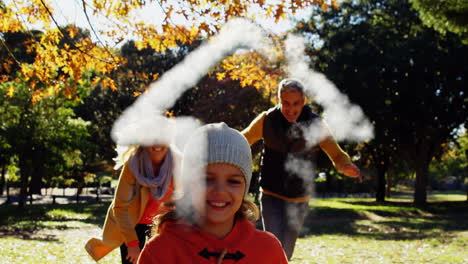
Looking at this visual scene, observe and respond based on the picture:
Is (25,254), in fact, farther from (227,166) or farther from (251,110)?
(251,110)

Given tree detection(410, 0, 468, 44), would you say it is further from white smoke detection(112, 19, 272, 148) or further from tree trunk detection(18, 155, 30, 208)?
tree trunk detection(18, 155, 30, 208)

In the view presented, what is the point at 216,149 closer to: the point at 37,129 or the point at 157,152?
the point at 157,152

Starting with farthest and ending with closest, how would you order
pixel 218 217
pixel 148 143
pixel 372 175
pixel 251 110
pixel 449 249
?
pixel 372 175 < pixel 251 110 < pixel 449 249 < pixel 148 143 < pixel 218 217

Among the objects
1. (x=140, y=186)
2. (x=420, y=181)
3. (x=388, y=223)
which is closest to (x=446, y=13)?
(x=388, y=223)

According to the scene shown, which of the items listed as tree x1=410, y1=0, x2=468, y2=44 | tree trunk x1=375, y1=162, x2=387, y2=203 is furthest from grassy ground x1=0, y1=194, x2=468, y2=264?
tree trunk x1=375, y1=162, x2=387, y2=203

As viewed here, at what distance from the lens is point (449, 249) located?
12.0 meters

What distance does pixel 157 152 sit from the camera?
4441 millimetres

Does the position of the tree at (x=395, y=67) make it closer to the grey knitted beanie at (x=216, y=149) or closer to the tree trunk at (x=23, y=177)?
the tree trunk at (x=23, y=177)

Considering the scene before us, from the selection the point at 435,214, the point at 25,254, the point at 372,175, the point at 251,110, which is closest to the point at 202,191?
the point at 25,254

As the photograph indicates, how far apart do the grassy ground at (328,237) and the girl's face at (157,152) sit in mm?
4952

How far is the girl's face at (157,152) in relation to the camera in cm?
442

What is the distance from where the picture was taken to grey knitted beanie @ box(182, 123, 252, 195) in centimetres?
255

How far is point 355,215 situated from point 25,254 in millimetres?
15604

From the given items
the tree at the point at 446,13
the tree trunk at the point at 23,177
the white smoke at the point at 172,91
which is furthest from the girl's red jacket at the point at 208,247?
the tree trunk at the point at 23,177
